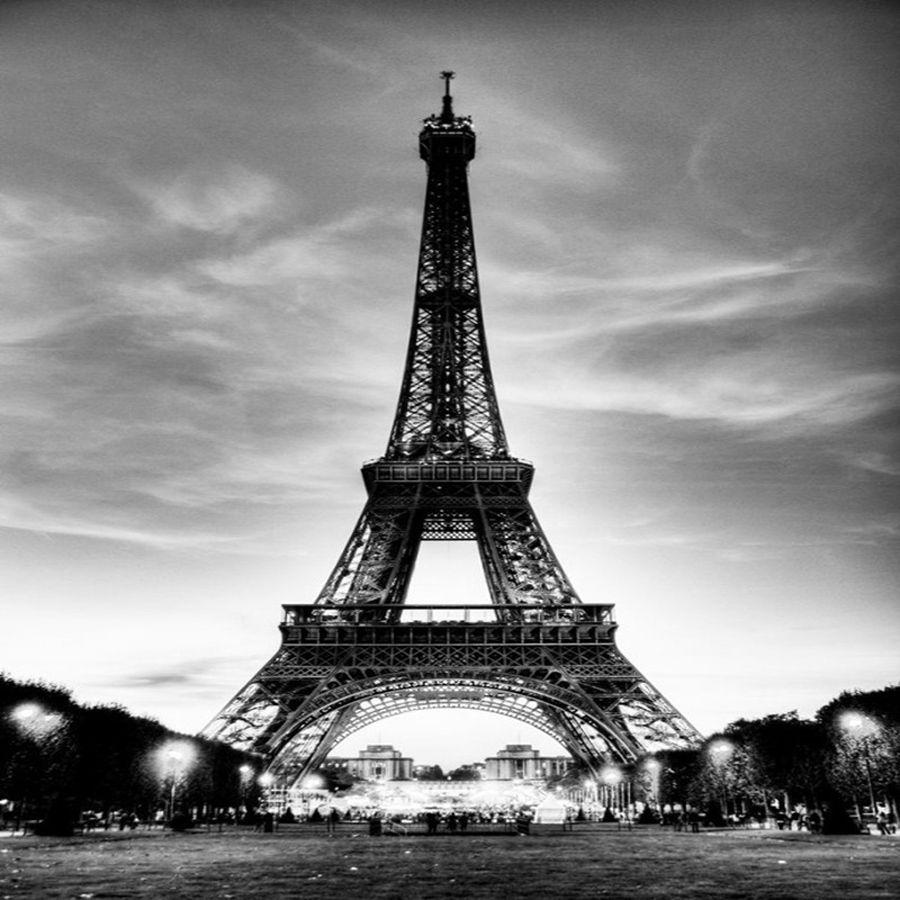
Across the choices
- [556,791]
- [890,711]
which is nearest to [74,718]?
[890,711]

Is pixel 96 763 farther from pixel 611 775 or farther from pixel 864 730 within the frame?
pixel 611 775

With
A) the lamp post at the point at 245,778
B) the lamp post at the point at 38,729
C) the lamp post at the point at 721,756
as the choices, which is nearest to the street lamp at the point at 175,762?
the lamp post at the point at 245,778

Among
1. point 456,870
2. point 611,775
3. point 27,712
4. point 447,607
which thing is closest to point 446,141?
point 447,607

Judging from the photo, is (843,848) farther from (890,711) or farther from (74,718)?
(74,718)

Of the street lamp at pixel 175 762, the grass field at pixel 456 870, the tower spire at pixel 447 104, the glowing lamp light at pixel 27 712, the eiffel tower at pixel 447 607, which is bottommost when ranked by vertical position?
the grass field at pixel 456 870

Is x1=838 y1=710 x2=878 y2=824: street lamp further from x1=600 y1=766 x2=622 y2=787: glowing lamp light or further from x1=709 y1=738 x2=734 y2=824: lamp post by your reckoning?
x1=600 y1=766 x2=622 y2=787: glowing lamp light

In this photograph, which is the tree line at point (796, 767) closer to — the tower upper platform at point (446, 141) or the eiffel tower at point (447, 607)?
the eiffel tower at point (447, 607)
